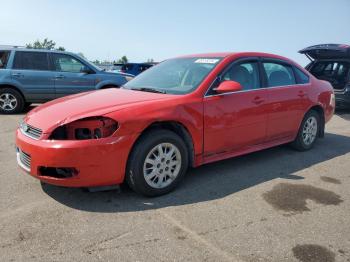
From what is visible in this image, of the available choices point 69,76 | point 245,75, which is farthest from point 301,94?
point 69,76

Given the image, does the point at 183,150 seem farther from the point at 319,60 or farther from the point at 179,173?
the point at 319,60

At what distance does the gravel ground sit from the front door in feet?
1.42

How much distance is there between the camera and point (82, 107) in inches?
149

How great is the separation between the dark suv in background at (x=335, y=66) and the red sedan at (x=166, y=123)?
4.08 metres

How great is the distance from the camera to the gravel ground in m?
2.83

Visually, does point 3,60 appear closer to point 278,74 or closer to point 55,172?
point 55,172

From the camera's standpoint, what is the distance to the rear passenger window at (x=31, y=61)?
9344 mm

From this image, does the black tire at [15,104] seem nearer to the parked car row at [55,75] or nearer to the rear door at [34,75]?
the parked car row at [55,75]

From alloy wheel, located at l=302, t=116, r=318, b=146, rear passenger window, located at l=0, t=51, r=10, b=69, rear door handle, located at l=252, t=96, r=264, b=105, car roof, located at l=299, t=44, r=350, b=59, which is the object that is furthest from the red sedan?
rear passenger window, located at l=0, t=51, r=10, b=69

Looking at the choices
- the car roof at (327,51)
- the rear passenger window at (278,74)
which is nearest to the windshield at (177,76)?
the rear passenger window at (278,74)

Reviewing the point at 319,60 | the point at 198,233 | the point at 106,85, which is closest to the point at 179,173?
the point at 198,233

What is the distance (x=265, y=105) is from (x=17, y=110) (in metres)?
6.99

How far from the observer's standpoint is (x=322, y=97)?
6004 millimetres

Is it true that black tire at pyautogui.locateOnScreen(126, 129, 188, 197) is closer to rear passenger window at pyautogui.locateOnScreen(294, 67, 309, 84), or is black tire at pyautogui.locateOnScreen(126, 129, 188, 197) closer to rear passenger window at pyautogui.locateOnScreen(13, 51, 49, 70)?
rear passenger window at pyautogui.locateOnScreen(294, 67, 309, 84)
